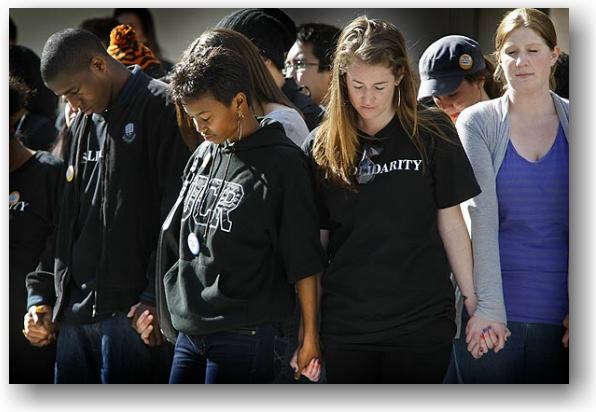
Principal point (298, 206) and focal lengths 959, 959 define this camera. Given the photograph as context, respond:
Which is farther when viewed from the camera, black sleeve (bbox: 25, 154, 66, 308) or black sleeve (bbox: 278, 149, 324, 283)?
black sleeve (bbox: 25, 154, 66, 308)

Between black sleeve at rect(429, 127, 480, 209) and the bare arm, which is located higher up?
black sleeve at rect(429, 127, 480, 209)

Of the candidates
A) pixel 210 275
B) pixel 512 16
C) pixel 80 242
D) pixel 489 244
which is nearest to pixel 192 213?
pixel 210 275

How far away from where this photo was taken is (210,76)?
2.36 metres

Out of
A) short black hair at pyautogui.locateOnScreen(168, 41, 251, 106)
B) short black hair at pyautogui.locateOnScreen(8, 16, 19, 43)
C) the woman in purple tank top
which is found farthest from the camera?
short black hair at pyautogui.locateOnScreen(8, 16, 19, 43)

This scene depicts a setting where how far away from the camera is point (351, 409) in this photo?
272 cm

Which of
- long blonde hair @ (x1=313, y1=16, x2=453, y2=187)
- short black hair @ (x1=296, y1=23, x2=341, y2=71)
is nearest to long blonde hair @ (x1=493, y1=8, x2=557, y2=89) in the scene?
long blonde hair @ (x1=313, y1=16, x2=453, y2=187)

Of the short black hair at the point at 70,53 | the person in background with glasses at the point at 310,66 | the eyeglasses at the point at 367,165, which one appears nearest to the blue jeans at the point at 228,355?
the eyeglasses at the point at 367,165

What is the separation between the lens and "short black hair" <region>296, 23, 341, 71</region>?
2.88m

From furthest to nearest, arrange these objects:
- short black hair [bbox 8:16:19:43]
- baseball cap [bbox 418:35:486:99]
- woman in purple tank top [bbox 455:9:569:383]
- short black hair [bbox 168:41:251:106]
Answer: short black hair [bbox 8:16:19:43] < baseball cap [bbox 418:35:486:99] < woman in purple tank top [bbox 455:9:569:383] < short black hair [bbox 168:41:251:106]

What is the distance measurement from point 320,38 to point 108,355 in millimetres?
1144

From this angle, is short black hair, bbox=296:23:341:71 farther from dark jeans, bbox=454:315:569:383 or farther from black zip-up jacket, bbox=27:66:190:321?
dark jeans, bbox=454:315:569:383

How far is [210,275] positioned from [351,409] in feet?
2.08

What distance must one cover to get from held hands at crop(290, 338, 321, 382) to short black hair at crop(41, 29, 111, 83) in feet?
3.20

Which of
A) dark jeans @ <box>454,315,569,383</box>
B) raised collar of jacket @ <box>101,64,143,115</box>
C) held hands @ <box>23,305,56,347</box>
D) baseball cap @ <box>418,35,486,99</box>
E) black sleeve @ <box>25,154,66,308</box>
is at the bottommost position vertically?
dark jeans @ <box>454,315,569,383</box>
